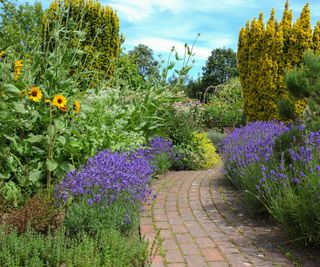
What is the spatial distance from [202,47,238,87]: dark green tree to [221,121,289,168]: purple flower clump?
29.0 meters

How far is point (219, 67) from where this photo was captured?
3594 cm

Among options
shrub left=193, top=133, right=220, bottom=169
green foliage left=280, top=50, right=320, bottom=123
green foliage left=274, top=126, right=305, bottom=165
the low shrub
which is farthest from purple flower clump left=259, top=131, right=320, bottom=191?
shrub left=193, top=133, right=220, bottom=169

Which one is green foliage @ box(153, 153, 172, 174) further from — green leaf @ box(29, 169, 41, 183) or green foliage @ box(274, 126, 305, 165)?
green leaf @ box(29, 169, 41, 183)

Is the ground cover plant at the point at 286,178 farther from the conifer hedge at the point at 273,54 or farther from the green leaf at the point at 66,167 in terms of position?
the conifer hedge at the point at 273,54

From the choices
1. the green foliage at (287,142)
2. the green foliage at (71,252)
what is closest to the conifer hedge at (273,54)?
the green foliage at (287,142)

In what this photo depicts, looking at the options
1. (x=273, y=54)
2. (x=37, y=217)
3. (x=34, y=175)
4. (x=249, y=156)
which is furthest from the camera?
(x=273, y=54)

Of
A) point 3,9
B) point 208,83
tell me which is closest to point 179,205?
point 3,9

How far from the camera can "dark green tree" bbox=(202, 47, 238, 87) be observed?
3547cm

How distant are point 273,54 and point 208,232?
21.1 ft

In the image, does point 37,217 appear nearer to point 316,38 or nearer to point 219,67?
point 316,38

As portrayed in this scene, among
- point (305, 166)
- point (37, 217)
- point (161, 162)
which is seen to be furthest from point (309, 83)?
point (37, 217)

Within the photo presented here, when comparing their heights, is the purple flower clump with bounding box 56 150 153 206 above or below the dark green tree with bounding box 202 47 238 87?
below

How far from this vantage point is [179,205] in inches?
188

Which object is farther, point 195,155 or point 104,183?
point 195,155
